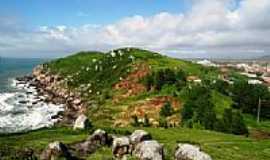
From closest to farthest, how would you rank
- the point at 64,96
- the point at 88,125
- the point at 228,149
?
the point at 228,149 < the point at 88,125 < the point at 64,96

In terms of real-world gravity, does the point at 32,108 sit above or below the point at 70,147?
below

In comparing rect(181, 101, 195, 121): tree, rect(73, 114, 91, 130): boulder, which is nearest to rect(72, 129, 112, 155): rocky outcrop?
rect(73, 114, 91, 130): boulder

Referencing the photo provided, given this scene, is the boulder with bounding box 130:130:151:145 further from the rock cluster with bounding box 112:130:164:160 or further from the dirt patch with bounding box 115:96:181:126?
the dirt patch with bounding box 115:96:181:126

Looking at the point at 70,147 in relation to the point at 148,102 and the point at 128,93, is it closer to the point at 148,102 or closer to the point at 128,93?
the point at 148,102

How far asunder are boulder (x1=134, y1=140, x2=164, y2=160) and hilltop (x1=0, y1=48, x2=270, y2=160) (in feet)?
9.23

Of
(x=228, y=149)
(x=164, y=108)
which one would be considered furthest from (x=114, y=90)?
(x=228, y=149)

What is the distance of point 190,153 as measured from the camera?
3994 cm

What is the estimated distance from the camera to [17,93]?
577 ft

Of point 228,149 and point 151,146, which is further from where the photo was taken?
point 228,149

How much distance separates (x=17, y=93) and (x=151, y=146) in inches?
5670

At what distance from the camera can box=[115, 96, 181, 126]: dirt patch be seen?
338 feet

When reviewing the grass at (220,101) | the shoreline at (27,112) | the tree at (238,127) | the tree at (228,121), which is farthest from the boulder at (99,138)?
the grass at (220,101)

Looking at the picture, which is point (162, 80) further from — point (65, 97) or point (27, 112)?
point (27, 112)

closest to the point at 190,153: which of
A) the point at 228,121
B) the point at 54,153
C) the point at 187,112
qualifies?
the point at 54,153
